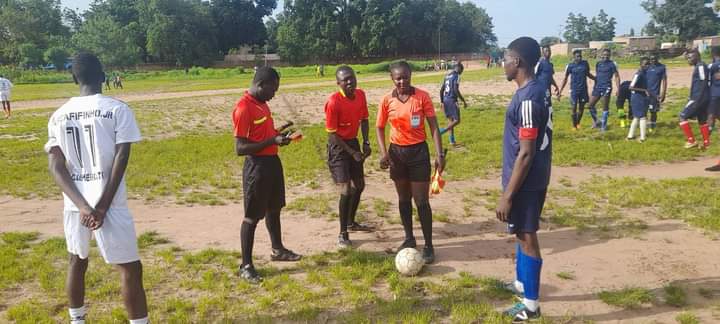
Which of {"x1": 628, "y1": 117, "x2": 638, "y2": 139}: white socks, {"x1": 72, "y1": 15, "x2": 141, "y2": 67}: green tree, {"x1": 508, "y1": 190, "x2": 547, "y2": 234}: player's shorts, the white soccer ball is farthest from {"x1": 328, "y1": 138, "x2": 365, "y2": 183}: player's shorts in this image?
{"x1": 72, "y1": 15, "x2": 141, "y2": 67}: green tree

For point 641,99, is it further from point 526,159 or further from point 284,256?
point 284,256

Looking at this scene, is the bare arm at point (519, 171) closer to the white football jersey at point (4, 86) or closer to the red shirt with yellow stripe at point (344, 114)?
the red shirt with yellow stripe at point (344, 114)

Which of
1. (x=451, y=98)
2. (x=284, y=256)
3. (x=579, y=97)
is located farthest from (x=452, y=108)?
(x=284, y=256)

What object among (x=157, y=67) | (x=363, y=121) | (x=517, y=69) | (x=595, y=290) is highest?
(x=157, y=67)

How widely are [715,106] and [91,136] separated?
10659 mm

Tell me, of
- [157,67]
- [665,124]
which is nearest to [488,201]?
[665,124]

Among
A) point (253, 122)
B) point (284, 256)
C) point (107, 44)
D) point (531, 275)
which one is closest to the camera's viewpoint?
point (531, 275)

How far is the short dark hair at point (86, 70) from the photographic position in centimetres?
349

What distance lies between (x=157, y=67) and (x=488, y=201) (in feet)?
264

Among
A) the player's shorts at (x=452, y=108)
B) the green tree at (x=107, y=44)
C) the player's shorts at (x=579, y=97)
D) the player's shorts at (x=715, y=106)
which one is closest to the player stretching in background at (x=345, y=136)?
the player's shorts at (x=452, y=108)

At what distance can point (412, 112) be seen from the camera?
17.3ft

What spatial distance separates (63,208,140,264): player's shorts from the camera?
3.42 metres

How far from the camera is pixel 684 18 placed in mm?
83375

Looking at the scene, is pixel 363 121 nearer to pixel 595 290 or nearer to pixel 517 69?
pixel 517 69
